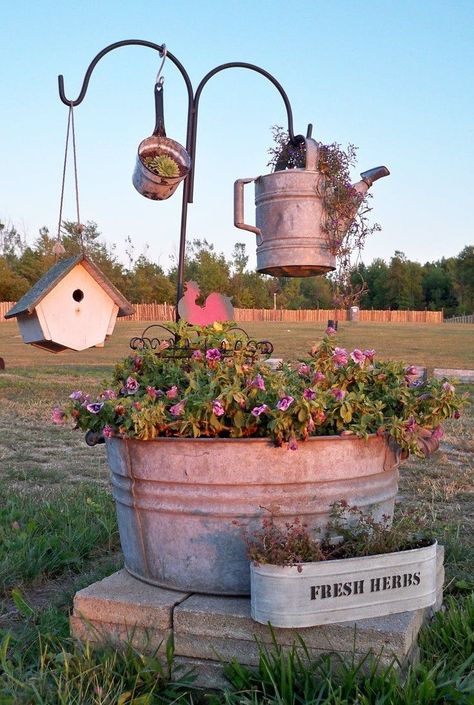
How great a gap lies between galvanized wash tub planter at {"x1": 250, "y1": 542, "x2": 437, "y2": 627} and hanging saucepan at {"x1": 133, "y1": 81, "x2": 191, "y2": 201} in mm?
1850

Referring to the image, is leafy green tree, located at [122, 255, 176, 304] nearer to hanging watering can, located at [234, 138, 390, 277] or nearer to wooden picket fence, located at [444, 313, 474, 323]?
hanging watering can, located at [234, 138, 390, 277]

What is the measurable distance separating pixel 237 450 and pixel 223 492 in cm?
15

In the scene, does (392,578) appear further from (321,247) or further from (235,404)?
(321,247)

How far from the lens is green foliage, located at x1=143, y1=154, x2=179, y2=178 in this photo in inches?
134

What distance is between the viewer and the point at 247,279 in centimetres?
3753

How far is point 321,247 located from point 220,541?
5.50 feet

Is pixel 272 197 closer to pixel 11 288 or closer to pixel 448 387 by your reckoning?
pixel 448 387

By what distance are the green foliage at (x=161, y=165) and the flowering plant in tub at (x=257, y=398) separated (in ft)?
2.45

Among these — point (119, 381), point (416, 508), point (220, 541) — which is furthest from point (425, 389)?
point (416, 508)

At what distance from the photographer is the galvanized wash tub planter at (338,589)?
7.48 ft

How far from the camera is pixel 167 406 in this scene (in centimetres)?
278

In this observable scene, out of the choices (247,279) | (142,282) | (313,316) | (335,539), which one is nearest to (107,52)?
(335,539)

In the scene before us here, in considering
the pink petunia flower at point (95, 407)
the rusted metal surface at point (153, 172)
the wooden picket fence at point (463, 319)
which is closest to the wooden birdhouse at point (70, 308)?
the rusted metal surface at point (153, 172)

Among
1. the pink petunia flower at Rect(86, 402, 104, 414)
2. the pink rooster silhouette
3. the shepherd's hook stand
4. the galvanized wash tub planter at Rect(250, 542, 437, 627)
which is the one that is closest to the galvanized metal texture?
the shepherd's hook stand
